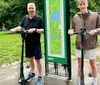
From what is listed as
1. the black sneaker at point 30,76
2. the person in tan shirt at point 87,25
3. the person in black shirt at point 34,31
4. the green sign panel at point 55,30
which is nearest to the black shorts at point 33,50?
the person in black shirt at point 34,31

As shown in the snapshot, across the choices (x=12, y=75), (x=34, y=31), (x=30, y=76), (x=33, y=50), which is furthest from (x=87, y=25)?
(x=12, y=75)

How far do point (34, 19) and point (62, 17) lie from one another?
1.87 feet

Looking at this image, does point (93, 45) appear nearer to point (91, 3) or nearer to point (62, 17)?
point (62, 17)

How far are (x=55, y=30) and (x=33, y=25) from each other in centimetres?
44

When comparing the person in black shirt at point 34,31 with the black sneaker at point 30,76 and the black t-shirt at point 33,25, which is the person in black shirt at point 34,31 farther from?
the black sneaker at point 30,76

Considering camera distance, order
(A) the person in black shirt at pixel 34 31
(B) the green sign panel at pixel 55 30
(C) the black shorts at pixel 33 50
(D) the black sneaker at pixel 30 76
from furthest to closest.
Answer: (D) the black sneaker at pixel 30 76, (C) the black shorts at pixel 33 50, (A) the person in black shirt at pixel 34 31, (B) the green sign panel at pixel 55 30

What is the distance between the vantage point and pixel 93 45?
207 inches

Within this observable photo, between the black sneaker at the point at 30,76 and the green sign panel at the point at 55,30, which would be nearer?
the green sign panel at the point at 55,30

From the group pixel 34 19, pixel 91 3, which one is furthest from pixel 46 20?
pixel 91 3

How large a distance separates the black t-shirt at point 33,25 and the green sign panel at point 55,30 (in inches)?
5.4

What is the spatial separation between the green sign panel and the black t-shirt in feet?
0.45

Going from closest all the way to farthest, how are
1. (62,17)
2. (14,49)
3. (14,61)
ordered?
(62,17)
(14,61)
(14,49)

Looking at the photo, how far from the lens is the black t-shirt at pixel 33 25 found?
578 centimetres

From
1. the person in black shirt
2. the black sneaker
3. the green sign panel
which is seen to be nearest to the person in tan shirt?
the green sign panel
